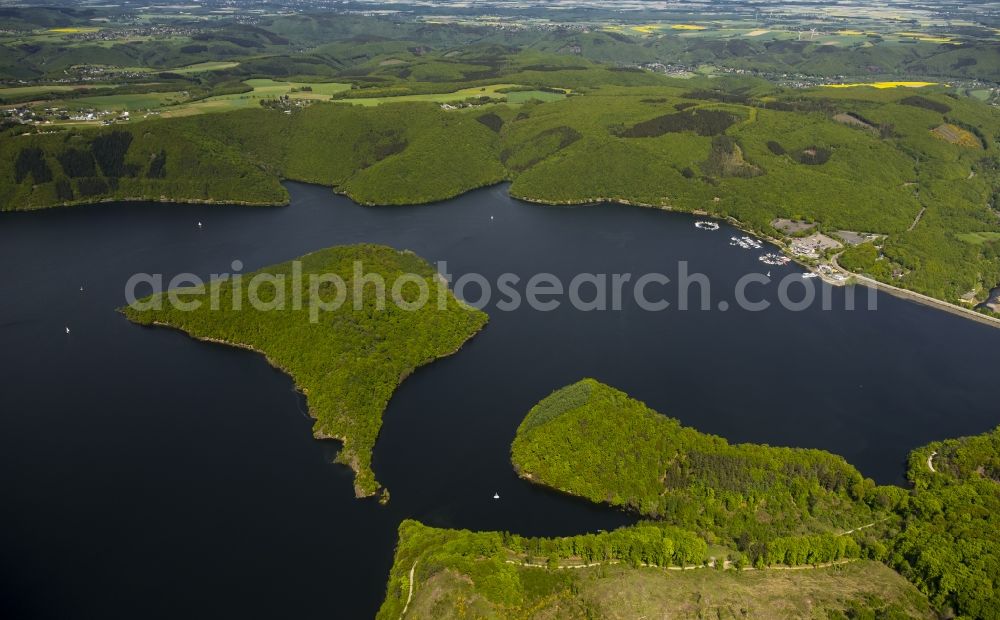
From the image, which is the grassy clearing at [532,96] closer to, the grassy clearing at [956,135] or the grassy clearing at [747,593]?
the grassy clearing at [956,135]

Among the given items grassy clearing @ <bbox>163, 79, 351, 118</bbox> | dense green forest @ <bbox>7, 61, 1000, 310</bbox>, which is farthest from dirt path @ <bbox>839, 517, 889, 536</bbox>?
grassy clearing @ <bbox>163, 79, 351, 118</bbox>

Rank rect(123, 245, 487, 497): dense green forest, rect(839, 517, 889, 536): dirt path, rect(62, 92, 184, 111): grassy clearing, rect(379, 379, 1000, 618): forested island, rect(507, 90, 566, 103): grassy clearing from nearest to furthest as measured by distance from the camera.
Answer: rect(379, 379, 1000, 618): forested island, rect(839, 517, 889, 536): dirt path, rect(123, 245, 487, 497): dense green forest, rect(62, 92, 184, 111): grassy clearing, rect(507, 90, 566, 103): grassy clearing

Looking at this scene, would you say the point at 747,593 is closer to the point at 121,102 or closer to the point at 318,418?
the point at 318,418

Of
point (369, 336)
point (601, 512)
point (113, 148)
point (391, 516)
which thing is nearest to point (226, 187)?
point (113, 148)

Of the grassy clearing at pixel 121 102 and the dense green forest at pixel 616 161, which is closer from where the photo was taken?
the dense green forest at pixel 616 161

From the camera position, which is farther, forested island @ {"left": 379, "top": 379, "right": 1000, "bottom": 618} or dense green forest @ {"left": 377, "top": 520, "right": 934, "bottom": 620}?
forested island @ {"left": 379, "top": 379, "right": 1000, "bottom": 618}

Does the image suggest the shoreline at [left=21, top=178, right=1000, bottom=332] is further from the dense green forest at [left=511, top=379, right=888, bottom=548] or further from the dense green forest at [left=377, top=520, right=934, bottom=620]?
the dense green forest at [left=377, top=520, right=934, bottom=620]

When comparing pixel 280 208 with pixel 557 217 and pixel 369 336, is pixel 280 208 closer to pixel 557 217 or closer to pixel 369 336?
pixel 557 217

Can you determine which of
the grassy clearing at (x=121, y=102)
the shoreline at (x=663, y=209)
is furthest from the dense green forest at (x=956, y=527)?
→ the grassy clearing at (x=121, y=102)
